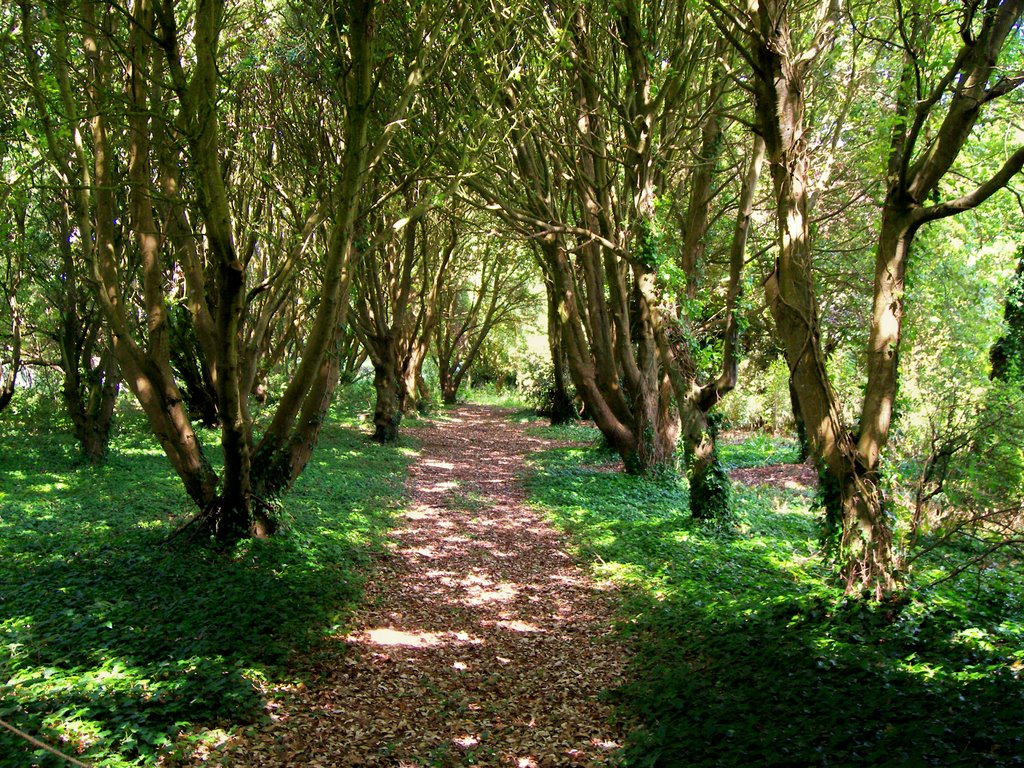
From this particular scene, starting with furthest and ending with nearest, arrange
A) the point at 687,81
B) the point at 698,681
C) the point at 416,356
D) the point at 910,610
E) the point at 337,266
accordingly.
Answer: the point at 416,356
the point at 687,81
the point at 337,266
the point at 910,610
the point at 698,681

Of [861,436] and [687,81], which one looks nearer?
[861,436]

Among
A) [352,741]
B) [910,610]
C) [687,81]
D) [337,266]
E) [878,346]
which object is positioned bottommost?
[352,741]

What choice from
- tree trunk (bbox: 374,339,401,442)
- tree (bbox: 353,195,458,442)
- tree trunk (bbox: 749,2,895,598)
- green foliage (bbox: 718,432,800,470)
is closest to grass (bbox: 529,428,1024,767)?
tree trunk (bbox: 749,2,895,598)

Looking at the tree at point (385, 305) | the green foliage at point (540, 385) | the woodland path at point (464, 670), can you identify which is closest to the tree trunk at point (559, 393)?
the green foliage at point (540, 385)

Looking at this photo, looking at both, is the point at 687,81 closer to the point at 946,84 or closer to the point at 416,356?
the point at 946,84

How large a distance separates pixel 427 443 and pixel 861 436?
16.0m

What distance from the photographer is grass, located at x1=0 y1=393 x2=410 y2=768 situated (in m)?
4.22

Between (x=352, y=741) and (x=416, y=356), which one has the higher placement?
(x=416, y=356)

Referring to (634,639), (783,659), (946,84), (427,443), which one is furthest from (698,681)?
(427,443)

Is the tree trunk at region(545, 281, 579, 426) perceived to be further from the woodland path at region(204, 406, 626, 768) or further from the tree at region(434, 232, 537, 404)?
the woodland path at region(204, 406, 626, 768)

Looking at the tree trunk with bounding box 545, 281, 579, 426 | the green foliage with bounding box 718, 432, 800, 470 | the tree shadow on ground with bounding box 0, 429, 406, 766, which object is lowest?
the tree shadow on ground with bounding box 0, 429, 406, 766

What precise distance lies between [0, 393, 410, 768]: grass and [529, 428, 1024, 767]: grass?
282 centimetres

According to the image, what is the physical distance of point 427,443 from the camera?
21.1 meters

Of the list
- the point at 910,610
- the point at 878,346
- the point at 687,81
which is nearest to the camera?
the point at 910,610
